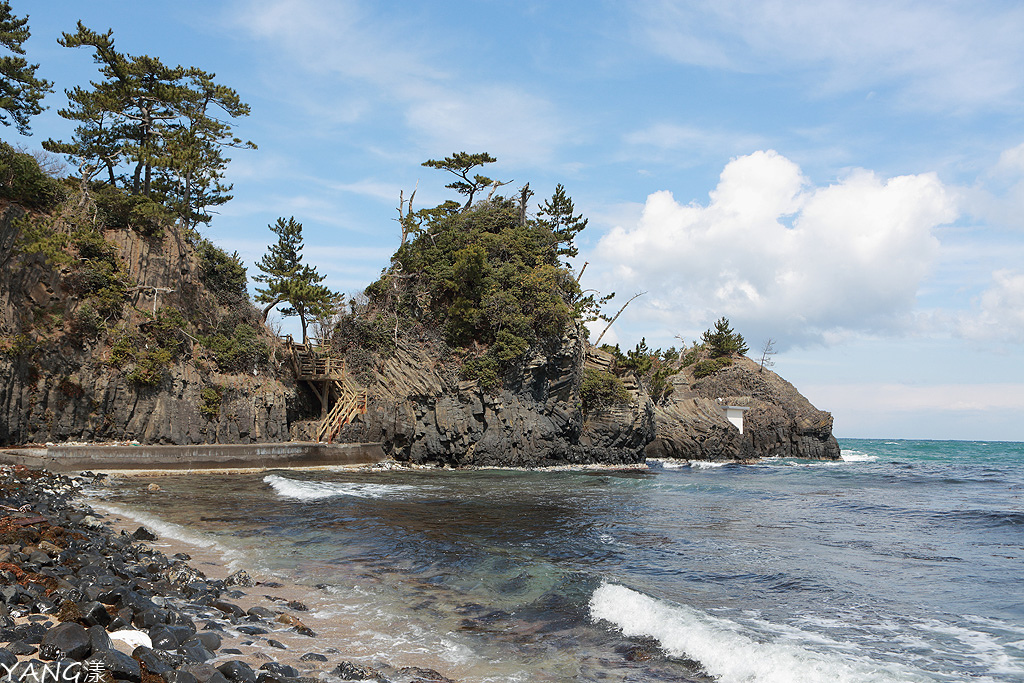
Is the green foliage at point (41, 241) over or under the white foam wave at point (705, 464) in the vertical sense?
over

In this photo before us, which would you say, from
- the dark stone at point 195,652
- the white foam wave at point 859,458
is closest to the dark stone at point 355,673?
the dark stone at point 195,652

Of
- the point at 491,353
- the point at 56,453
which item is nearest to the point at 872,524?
the point at 491,353

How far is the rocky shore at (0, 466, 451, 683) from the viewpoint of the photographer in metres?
4.48

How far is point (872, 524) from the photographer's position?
55.4ft

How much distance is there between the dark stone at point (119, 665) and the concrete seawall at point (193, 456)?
70.1 ft

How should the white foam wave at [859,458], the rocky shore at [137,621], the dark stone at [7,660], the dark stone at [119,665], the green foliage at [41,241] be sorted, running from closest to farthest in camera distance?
the dark stone at [7,660]
the dark stone at [119,665]
the rocky shore at [137,621]
the green foliage at [41,241]
the white foam wave at [859,458]

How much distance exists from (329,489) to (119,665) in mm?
17475

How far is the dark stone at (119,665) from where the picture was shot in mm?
4336

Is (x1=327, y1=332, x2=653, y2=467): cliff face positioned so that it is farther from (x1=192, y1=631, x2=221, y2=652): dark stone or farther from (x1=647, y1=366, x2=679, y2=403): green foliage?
(x1=192, y1=631, x2=221, y2=652): dark stone

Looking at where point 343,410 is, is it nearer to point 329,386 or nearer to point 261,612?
point 329,386

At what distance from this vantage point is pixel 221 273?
3569 centimetres

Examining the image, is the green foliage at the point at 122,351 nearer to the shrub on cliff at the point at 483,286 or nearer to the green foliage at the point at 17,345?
the green foliage at the point at 17,345

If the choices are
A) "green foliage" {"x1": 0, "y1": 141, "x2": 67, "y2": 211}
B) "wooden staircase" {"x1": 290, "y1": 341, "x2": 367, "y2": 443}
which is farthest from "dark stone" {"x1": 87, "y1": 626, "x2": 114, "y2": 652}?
"green foliage" {"x1": 0, "y1": 141, "x2": 67, "y2": 211}

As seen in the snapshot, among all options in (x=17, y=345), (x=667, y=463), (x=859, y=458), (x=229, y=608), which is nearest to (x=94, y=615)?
(x=229, y=608)
